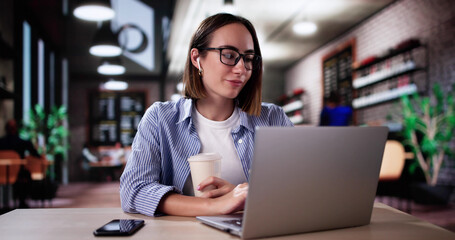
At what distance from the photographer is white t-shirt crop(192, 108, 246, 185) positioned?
4.80 ft

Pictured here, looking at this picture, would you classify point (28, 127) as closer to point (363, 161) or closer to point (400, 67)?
point (400, 67)

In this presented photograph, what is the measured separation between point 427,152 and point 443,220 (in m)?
1.35

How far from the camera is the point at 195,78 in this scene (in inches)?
58.9

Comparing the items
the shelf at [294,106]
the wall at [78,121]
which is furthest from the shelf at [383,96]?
the wall at [78,121]

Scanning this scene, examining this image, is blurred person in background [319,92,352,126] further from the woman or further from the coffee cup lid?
the coffee cup lid

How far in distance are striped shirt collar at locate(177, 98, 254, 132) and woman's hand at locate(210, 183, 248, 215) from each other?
469 millimetres

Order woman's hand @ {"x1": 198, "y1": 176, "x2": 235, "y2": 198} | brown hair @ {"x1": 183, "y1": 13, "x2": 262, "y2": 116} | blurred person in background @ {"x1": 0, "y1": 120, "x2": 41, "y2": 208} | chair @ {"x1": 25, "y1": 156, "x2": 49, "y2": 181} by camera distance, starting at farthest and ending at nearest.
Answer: chair @ {"x1": 25, "y1": 156, "x2": 49, "y2": 181} → blurred person in background @ {"x1": 0, "y1": 120, "x2": 41, "y2": 208} → brown hair @ {"x1": 183, "y1": 13, "x2": 262, "y2": 116} → woman's hand @ {"x1": 198, "y1": 176, "x2": 235, "y2": 198}

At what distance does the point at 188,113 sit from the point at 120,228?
63 cm

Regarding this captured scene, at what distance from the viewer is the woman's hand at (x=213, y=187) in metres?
1.12

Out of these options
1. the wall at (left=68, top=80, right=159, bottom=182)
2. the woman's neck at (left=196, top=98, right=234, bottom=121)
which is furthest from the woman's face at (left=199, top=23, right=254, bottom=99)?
the wall at (left=68, top=80, right=159, bottom=182)

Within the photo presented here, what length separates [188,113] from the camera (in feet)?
4.75

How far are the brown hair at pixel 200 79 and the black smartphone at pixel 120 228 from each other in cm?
64

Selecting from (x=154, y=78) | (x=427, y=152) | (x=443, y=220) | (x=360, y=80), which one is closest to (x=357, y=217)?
(x=443, y=220)

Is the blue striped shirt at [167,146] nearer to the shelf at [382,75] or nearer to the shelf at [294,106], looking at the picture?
the shelf at [382,75]
